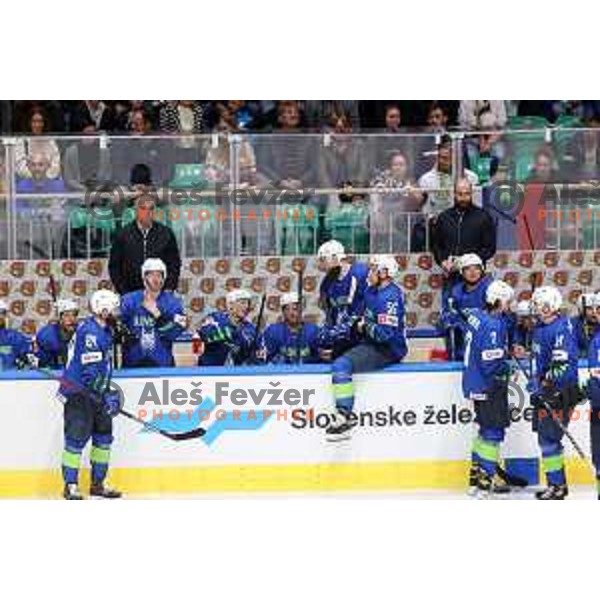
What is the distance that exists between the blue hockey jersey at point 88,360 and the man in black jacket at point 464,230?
116 inches

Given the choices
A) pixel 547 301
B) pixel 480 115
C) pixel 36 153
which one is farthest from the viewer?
pixel 480 115

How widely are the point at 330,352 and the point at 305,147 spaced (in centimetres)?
228

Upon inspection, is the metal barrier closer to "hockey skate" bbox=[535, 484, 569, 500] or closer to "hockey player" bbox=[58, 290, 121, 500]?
"hockey player" bbox=[58, 290, 121, 500]

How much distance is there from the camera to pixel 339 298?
54.7ft

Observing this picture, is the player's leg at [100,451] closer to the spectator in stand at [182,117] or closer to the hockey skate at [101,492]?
the hockey skate at [101,492]

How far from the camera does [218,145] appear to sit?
720 inches

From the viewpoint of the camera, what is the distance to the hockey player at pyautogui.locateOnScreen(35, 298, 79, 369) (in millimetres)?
16672

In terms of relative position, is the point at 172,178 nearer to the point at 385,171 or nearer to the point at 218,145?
the point at 218,145

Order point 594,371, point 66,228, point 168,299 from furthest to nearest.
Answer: point 66,228
point 168,299
point 594,371

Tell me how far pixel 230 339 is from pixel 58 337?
1210 millimetres

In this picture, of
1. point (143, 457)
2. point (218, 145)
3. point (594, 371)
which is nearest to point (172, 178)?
point (218, 145)

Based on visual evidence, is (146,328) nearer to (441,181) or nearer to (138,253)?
(138,253)

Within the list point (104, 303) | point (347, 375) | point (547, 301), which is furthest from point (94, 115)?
point (547, 301)

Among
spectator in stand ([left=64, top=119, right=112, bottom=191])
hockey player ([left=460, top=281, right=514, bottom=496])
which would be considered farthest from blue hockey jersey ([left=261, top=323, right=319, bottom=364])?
spectator in stand ([left=64, top=119, right=112, bottom=191])
